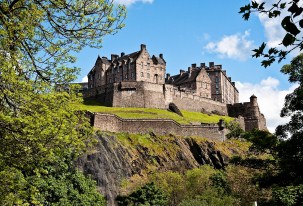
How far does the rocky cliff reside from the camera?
53.4 metres

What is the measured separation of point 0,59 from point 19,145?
10.0ft

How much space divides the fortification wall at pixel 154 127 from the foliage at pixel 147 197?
49.1 ft

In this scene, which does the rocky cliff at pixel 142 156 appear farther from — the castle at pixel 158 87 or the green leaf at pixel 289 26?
the green leaf at pixel 289 26

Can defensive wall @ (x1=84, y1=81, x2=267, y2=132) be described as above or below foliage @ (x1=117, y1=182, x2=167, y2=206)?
above

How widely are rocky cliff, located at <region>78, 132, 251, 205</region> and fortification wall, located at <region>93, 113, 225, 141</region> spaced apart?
142 cm

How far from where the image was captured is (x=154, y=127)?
6812 cm

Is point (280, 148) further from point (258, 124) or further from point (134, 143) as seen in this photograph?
point (258, 124)

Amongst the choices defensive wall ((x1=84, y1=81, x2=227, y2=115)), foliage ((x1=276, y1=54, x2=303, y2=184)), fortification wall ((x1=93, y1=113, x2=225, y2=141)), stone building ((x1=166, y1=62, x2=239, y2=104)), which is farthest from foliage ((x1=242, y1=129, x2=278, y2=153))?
stone building ((x1=166, y1=62, x2=239, y2=104))

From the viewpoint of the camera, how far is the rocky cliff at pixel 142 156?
53.4 metres

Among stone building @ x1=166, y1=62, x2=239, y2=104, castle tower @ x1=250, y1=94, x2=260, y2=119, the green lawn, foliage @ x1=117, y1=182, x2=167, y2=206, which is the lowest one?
foliage @ x1=117, y1=182, x2=167, y2=206

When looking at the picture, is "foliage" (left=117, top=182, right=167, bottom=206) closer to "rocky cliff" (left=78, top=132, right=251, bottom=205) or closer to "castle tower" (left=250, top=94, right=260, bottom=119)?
"rocky cliff" (left=78, top=132, right=251, bottom=205)

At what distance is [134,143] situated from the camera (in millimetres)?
63031

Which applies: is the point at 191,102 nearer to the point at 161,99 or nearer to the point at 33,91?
the point at 161,99

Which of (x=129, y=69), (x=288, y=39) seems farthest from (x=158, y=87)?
(x=288, y=39)
